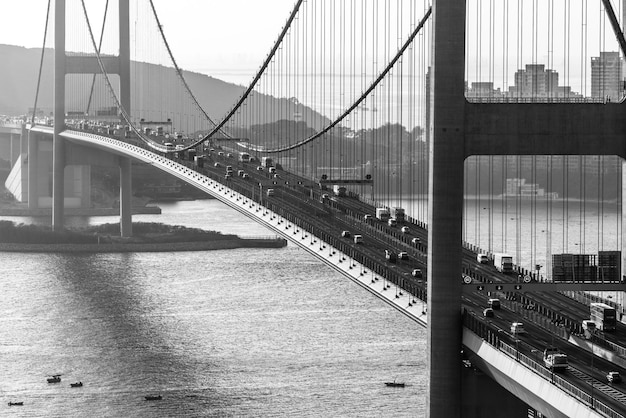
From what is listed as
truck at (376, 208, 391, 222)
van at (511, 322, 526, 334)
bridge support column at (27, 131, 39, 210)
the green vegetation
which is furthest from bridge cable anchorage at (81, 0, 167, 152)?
van at (511, 322, 526, 334)

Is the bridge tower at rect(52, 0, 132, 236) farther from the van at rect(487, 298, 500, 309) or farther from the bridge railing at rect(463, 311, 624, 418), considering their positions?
the bridge railing at rect(463, 311, 624, 418)

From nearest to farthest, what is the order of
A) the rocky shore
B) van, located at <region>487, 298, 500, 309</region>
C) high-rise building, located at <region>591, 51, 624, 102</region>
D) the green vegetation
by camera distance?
van, located at <region>487, 298, 500, 309</region> → high-rise building, located at <region>591, 51, 624, 102</region> → the rocky shore → the green vegetation

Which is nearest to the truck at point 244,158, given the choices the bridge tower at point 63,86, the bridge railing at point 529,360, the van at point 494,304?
the bridge tower at point 63,86

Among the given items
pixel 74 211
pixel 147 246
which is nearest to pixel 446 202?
pixel 147 246

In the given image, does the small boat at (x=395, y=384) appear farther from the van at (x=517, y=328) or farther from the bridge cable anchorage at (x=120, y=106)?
the bridge cable anchorage at (x=120, y=106)

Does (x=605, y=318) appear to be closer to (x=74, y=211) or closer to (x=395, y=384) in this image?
(x=395, y=384)
